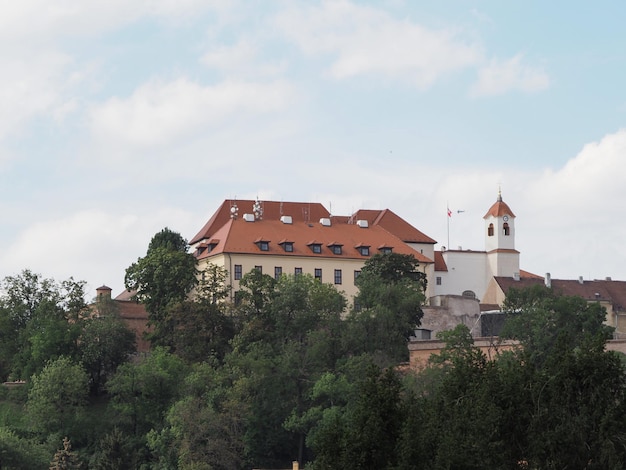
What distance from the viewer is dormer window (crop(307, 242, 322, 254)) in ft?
314

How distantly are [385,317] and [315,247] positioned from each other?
437 inches

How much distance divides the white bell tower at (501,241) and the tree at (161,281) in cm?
1813

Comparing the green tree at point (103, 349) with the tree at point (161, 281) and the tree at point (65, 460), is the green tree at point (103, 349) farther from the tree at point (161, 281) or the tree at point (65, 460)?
the tree at point (65, 460)

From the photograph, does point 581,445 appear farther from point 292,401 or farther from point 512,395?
point 292,401

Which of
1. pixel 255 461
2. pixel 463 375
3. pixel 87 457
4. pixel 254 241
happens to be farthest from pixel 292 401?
pixel 463 375

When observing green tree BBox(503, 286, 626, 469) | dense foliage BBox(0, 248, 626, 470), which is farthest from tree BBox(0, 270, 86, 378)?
green tree BBox(503, 286, 626, 469)

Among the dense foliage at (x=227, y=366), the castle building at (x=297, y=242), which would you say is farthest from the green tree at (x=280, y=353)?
the castle building at (x=297, y=242)

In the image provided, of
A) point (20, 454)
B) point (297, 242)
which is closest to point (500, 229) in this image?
point (297, 242)

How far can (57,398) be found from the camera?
8238 centimetres

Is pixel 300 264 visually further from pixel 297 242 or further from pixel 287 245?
pixel 297 242

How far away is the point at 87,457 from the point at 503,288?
27794mm

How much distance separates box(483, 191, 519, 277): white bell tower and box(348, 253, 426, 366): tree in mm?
10359

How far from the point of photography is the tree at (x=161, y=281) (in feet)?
291

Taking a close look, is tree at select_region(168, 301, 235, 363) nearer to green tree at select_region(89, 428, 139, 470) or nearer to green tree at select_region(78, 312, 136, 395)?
green tree at select_region(78, 312, 136, 395)
